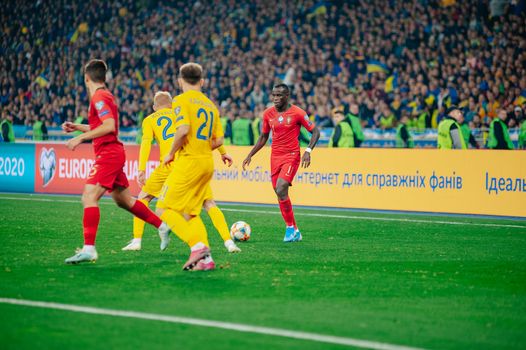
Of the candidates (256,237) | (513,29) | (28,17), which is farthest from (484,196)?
(28,17)

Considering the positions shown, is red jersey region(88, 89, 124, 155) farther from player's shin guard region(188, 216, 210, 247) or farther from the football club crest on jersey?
the football club crest on jersey

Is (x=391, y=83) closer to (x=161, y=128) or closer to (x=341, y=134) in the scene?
(x=341, y=134)

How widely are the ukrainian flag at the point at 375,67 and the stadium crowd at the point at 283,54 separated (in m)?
0.03

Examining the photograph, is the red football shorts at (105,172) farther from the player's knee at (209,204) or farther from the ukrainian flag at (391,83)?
the ukrainian flag at (391,83)

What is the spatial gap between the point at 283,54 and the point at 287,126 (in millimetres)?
16226

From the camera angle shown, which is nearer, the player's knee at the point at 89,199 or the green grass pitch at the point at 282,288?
the green grass pitch at the point at 282,288

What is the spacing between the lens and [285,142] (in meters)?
12.6

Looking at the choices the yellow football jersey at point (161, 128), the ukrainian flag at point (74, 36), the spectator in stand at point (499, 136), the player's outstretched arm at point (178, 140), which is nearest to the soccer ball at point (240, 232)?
the yellow football jersey at point (161, 128)

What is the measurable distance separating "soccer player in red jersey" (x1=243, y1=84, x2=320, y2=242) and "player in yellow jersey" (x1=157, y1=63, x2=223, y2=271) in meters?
3.60

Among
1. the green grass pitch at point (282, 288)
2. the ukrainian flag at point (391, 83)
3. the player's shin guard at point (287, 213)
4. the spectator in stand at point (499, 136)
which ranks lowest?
the green grass pitch at point (282, 288)

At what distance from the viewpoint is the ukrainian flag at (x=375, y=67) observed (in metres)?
25.5

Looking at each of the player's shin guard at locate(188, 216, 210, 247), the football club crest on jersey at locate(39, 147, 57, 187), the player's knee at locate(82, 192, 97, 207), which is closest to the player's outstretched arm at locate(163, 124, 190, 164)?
the player's shin guard at locate(188, 216, 210, 247)

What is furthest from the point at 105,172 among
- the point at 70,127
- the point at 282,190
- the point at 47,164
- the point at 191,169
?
the point at 47,164

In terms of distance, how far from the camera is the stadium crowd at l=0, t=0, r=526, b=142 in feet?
76.1
